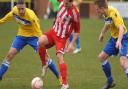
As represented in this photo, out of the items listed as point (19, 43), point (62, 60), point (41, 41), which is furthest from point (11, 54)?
point (62, 60)

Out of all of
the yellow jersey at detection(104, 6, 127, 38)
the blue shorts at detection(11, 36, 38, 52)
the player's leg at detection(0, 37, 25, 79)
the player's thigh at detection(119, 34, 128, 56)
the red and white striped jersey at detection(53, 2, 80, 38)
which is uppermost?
the yellow jersey at detection(104, 6, 127, 38)

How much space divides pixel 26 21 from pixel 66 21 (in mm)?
1359

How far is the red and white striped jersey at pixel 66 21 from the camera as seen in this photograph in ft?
37.8

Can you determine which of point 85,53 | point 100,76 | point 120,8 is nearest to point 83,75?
point 100,76

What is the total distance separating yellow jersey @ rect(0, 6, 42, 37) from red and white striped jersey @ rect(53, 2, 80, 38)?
1037 mm

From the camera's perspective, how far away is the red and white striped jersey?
11523 mm

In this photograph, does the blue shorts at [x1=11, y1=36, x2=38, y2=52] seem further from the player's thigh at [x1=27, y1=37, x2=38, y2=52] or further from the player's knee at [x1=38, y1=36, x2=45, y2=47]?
the player's knee at [x1=38, y1=36, x2=45, y2=47]

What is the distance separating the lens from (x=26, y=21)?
1258cm

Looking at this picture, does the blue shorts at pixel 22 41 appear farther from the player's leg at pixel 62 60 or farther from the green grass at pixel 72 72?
the player's leg at pixel 62 60

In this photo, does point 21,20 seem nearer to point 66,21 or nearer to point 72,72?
point 66,21

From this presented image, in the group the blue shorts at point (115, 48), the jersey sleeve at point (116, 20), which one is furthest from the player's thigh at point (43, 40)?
the jersey sleeve at point (116, 20)

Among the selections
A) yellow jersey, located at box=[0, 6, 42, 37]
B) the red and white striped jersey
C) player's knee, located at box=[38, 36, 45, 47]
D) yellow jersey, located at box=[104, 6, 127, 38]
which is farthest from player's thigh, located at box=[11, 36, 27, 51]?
yellow jersey, located at box=[104, 6, 127, 38]

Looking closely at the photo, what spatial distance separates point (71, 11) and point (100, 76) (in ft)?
10.3

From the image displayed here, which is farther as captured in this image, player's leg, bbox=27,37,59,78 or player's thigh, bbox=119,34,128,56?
player's leg, bbox=27,37,59,78
